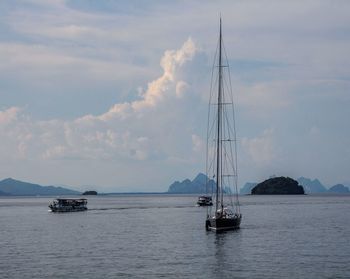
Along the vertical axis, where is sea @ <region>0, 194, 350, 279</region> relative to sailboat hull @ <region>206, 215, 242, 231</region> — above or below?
below

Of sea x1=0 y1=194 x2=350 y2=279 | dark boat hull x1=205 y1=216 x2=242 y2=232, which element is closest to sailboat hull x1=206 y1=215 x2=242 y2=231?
dark boat hull x1=205 y1=216 x2=242 y2=232

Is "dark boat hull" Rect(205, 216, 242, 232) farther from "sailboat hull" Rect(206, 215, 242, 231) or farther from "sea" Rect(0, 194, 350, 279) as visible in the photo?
"sea" Rect(0, 194, 350, 279)

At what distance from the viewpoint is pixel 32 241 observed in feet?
306

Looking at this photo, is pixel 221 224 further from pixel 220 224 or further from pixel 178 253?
pixel 178 253

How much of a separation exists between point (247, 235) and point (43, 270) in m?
42.6

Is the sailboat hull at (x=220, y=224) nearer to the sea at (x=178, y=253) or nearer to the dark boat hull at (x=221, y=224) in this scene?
the dark boat hull at (x=221, y=224)

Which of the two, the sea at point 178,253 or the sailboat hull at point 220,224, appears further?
the sailboat hull at point 220,224

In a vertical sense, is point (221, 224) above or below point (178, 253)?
above

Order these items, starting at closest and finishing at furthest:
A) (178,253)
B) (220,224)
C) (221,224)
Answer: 1. (178,253)
2. (220,224)
3. (221,224)

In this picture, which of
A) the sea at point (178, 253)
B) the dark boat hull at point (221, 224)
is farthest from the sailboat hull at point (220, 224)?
the sea at point (178, 253)

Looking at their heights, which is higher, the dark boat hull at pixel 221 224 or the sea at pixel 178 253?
the dark boat hull at pixel 221 224

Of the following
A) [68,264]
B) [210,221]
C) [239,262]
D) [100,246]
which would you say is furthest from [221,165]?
[68,264]

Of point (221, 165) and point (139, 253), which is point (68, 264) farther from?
point (221, 165)

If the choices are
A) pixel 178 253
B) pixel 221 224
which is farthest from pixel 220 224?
pixel 178 253
